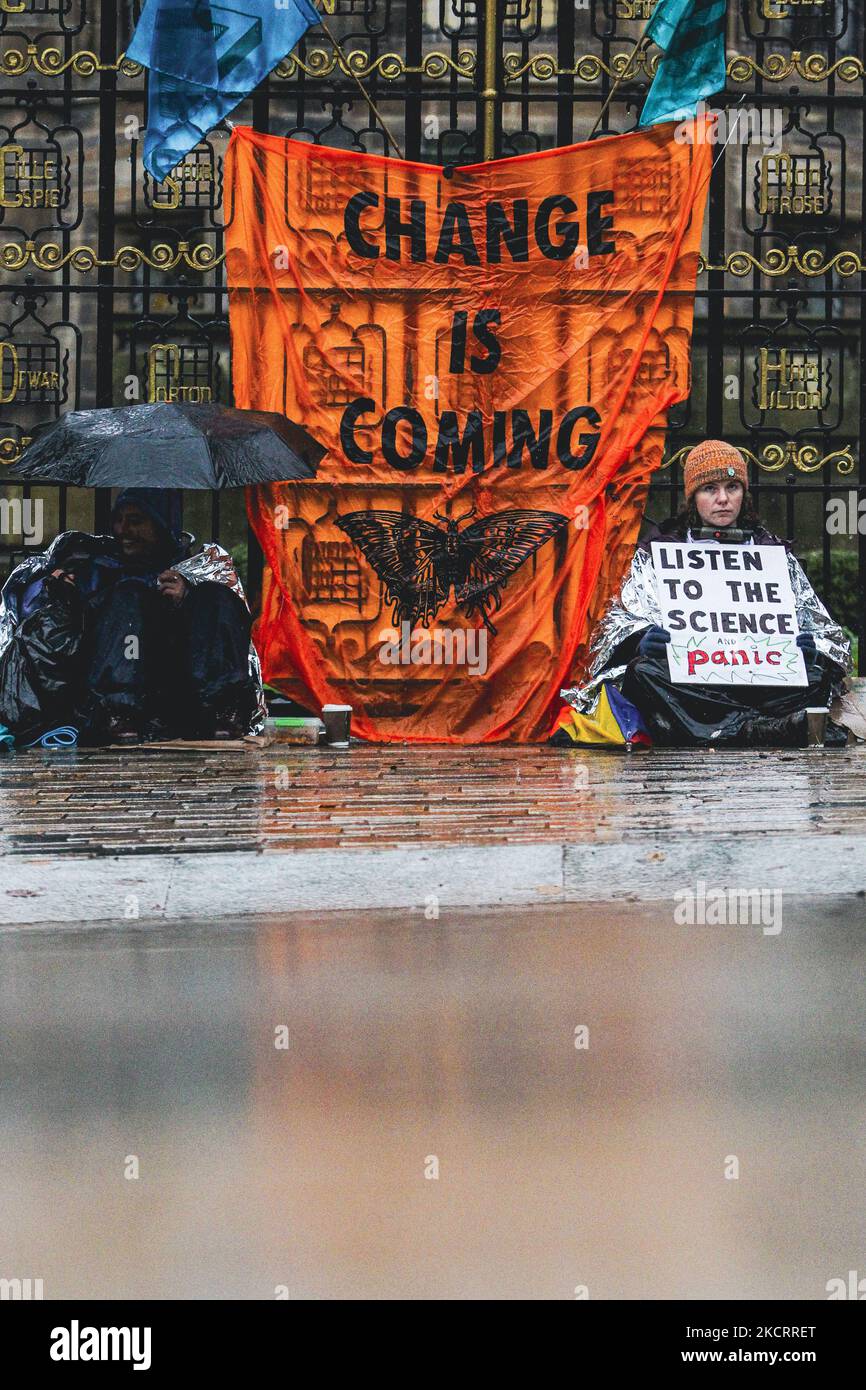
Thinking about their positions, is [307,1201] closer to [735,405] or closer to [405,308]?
[405,308]

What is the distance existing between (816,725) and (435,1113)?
6187 mm

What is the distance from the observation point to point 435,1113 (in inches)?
144

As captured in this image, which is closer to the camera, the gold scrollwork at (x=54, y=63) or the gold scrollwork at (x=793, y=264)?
the gold scrollwork at (x=54, y=63)

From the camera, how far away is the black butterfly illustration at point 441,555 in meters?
10.3

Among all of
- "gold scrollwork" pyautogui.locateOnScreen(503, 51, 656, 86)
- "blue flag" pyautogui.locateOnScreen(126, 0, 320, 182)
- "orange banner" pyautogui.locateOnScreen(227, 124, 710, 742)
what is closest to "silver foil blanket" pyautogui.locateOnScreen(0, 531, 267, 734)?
"orange banner" pyautogui.locateOnScreen(227, 124, 710, 742)

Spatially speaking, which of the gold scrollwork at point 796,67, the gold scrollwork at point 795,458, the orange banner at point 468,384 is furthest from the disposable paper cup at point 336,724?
the gold scrollwork at point 796,67

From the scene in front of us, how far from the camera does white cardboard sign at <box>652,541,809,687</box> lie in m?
9.69

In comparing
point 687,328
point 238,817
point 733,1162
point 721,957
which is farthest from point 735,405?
point 733,1162

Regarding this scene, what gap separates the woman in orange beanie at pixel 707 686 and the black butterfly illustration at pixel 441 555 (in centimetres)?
67

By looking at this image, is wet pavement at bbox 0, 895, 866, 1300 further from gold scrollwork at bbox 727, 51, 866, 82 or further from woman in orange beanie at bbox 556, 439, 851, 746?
gold scrollwork at bbox 727, 51, 866, 82

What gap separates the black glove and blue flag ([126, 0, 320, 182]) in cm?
340

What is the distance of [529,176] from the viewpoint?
10273mm

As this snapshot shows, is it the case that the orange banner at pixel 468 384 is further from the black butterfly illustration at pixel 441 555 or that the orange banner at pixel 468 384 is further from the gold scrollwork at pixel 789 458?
the gold scrollwork at pixel 789 458

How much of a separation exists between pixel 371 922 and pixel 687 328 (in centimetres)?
568
